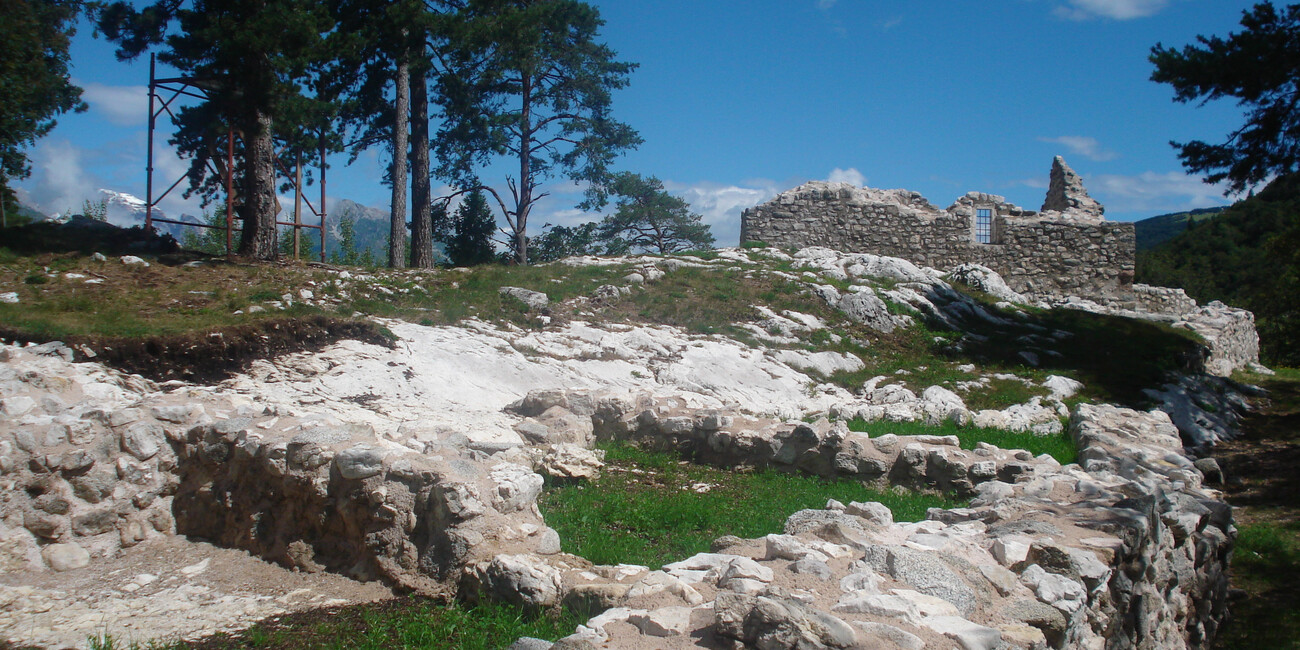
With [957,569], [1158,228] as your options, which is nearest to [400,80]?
[957,569]

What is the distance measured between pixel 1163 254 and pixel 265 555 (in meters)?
58.3

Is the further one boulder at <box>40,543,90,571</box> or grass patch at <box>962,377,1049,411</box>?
grass patch at <box>962,377,1049,411</box>

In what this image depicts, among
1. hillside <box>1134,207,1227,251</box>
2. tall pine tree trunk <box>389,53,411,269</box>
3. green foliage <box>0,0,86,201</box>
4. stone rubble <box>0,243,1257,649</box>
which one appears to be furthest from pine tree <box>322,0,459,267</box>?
hillside <box>1134,207,1227,251</box>

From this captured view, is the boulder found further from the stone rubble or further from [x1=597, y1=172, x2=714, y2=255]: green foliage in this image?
[x1=597, y1=172, x2=714, y2=255]: green foliage

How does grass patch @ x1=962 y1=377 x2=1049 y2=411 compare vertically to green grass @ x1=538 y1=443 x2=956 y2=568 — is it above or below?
above

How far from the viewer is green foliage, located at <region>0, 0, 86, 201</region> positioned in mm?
17656

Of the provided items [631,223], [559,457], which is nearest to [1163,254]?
[631,223]

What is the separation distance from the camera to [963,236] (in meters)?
23.4

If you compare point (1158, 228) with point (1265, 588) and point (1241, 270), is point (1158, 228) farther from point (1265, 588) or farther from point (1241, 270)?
point (1265, 588)

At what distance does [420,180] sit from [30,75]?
10835 mm

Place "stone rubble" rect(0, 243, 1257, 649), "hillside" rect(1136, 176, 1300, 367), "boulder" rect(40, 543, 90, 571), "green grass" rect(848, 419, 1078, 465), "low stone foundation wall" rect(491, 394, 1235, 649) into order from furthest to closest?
"hillside" rect(1136, 176, 1300, 367) → "green grass" rect(848, 419, 1078, 465) → "boulder" rect(40, 543, 90, 571) → "stone rubble" rect(0, 243, 1257, 649) → "low stone foundation wall" rect(491, 394, 1235, 649)

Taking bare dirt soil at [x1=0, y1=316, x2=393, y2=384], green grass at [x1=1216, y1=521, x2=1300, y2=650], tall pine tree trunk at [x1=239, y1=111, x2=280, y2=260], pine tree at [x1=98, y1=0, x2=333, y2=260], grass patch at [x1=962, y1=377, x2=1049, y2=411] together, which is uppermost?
pine tree at [x1=98, y1=0, x2=333, y2=260]

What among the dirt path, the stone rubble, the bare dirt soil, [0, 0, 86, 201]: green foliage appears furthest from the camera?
[0, 0, 86, 201]: green foliage

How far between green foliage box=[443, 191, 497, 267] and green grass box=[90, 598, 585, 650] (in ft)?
70.0
